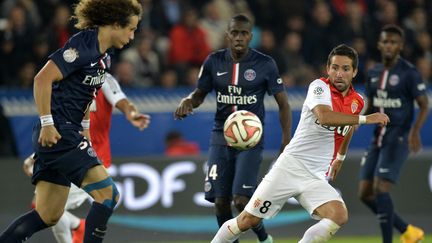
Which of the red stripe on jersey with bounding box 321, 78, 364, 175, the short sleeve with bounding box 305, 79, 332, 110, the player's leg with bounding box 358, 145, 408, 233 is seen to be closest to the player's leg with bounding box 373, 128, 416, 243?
the player's leg with bounding box 358, 145, 408, 233

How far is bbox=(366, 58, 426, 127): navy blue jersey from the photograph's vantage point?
1070 cm

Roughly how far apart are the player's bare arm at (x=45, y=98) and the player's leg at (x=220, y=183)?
2.18 meters

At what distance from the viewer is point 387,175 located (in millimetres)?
10555

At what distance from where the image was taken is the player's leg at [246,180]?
8.90 meters

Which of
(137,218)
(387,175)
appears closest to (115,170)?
(137,218)

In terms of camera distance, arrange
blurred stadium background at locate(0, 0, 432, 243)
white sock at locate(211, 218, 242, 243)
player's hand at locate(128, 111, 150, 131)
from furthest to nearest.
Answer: blurred stadium background at locate(0, 0, 432, 243) → player's hand at locate(128, 111, 150, 131) → white sock at locate(211, 218, 242, 243)

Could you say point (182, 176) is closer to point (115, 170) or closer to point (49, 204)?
point (115, 170)

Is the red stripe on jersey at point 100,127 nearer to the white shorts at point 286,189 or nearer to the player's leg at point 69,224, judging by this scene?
the player's leg at point 69,224

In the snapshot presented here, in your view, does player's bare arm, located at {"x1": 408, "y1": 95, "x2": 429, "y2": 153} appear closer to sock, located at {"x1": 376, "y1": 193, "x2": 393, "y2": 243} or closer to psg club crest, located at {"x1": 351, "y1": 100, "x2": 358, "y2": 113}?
sock, located at {"x1": 376, "y1": 193, "x2": 393, "y2": 243}

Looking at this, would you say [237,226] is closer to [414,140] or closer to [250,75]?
[250,75]

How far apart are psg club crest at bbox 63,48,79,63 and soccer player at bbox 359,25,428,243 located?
4.36 meters

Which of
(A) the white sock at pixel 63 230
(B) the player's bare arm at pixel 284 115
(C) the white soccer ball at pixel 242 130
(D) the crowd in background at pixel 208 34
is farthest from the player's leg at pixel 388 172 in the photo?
(D) the crowd in background at pixel 208 34

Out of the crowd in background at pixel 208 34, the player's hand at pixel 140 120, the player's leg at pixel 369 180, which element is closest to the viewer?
the player's hand at pixel 140 120

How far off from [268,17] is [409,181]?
17.5ft
